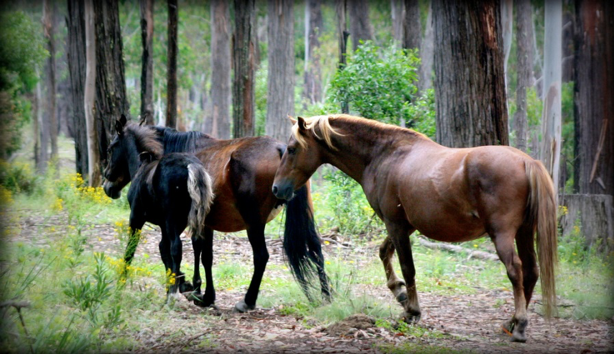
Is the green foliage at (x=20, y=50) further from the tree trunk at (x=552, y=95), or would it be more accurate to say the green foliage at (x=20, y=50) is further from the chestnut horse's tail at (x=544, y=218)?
the chestnut horse's tail at (x=544, y=218)

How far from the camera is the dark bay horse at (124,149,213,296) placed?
6539 millimetres

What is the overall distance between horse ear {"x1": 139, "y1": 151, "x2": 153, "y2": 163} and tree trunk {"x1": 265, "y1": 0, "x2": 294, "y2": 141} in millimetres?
13069

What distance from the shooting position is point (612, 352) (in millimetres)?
5020

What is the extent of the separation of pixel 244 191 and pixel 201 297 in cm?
150

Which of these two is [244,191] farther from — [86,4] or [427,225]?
[86,4]

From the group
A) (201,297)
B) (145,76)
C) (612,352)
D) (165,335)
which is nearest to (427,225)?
(612,352)

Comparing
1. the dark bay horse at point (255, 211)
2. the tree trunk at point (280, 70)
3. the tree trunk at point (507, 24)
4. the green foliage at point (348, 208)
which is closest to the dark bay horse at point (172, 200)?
the dark bay horse at point (255, 211)

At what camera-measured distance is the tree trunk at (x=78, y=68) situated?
46.1 ft

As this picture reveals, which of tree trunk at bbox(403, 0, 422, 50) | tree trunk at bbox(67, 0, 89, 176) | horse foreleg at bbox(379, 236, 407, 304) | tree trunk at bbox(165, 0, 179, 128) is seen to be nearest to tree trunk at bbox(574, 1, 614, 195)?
tree trunk at bbox(403, 0, 422, 50)

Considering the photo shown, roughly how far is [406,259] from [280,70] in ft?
52.8

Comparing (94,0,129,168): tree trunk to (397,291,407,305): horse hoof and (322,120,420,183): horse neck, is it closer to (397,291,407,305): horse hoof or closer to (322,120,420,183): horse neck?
(322,120,420,183): horse neck

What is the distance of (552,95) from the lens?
13.0 metres

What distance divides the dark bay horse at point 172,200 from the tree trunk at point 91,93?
6.88 meters

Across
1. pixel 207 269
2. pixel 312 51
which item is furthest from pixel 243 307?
pixel 312 51
